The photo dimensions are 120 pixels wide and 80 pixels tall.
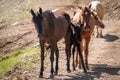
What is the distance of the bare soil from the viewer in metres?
11.0

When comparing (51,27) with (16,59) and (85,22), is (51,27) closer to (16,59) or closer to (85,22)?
(85,22)

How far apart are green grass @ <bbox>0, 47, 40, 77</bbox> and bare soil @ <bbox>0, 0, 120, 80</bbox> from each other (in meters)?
0.73

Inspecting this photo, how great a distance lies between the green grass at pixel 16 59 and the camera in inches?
542

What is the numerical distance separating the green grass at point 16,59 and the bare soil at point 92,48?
730mm

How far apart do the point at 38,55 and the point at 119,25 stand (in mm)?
6339

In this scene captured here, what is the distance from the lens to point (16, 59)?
48.5 ft

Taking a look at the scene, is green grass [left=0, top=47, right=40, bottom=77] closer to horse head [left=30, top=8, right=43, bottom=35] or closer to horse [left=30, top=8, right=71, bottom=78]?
horse [left=30, top=8, right=71, bottom=78]

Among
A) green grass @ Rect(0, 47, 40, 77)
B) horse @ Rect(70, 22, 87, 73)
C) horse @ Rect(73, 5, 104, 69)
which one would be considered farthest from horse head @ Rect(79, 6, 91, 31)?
green grass @ Rect(0, 47, 40, 77)

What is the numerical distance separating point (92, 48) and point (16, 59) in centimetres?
322

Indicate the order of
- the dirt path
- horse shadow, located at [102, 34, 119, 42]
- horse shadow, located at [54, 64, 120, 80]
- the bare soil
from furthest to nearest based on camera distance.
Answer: horse shadow, located at [102, 34, 119, 42] < the bare soil < the dirt path < horse shadow, located at [54, 64, 120, 80]

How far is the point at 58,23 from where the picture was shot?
10484mm

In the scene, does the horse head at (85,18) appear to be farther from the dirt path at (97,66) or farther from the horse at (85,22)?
the dirt path at (97,66)

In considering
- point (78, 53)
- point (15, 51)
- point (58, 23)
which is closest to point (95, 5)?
point (15, 51)

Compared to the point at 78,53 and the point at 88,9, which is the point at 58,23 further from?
the point at 78,53
